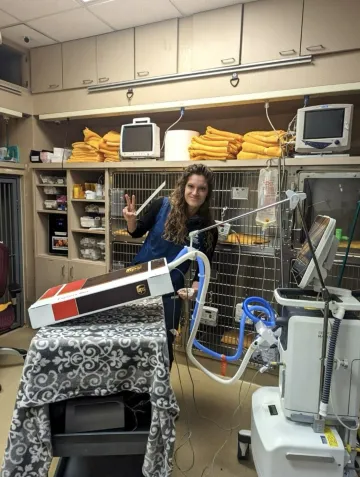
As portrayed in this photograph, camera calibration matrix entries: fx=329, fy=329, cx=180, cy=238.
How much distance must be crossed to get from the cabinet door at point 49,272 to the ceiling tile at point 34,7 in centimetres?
205

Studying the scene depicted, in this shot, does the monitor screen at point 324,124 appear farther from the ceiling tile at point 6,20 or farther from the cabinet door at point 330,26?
the ceiling tile at point 6,20

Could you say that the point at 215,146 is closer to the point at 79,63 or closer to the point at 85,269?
the point at 79,63

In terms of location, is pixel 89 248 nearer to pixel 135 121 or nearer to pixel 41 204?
pixel 41 204

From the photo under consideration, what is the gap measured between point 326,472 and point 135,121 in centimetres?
258

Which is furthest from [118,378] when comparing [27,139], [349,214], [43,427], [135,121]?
[27,139]

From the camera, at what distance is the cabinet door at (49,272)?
10.5 ft

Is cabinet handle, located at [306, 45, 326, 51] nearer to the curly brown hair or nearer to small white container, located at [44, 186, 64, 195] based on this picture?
the curly brown hair

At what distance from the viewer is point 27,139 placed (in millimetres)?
3230

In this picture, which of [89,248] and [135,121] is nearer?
[135,121]

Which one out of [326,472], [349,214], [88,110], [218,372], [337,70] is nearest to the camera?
[326,472]

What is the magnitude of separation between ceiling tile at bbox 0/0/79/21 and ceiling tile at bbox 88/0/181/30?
19 centimetres

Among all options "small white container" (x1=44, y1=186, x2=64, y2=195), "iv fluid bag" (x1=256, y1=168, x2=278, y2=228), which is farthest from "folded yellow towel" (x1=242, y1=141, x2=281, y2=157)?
"small white container" (x1=44, y1=186, x2=64, y2=195)

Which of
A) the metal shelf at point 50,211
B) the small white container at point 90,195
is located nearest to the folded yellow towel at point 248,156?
the small white container at point 90,195

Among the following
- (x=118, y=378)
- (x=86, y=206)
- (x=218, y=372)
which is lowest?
(x=218, y=372)
